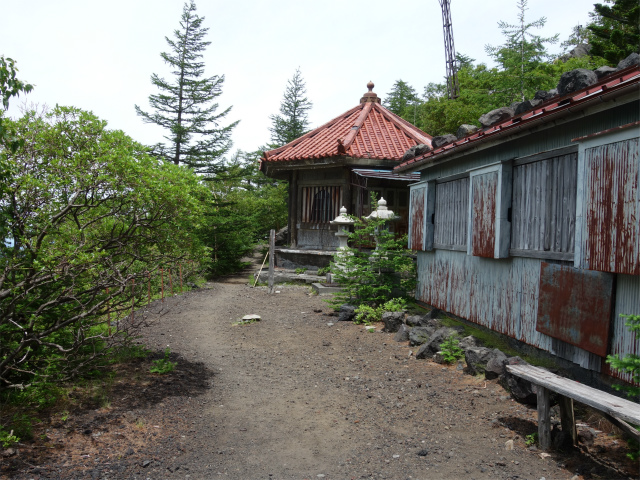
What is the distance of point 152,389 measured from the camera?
6051 millimetres

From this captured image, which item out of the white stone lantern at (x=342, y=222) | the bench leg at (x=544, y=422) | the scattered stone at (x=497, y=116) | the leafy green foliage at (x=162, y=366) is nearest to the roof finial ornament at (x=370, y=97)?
the white stone lantern at (x=342, y=222)

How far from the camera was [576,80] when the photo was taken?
5.59m

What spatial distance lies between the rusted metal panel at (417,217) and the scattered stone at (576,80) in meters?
4.14

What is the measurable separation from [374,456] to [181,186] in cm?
385

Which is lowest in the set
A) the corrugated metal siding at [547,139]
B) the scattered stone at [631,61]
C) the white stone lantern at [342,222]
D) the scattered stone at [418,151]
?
the white stone lantern at [342,222]

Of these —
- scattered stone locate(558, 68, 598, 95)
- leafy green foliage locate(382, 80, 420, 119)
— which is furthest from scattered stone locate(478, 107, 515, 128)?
leafy green foliage locate(382, 80, 420, 119)

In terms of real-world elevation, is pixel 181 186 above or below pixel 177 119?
below

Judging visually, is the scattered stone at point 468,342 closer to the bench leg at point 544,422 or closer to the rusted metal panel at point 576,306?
the rusted metal panel at point 576,306

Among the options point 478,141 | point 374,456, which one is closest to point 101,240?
point 374,456

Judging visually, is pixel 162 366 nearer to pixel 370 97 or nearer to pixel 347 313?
pixel 347 313

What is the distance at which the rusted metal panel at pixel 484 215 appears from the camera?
6.96m

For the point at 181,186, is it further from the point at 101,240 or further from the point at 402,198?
the point at 402,198

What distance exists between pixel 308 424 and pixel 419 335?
3.47 metres

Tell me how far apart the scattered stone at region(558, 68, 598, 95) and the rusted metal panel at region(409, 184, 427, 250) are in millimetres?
4135
